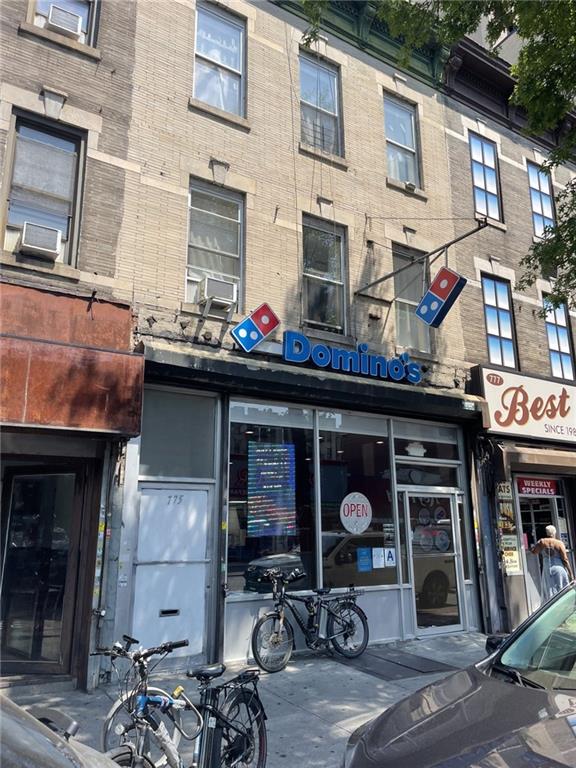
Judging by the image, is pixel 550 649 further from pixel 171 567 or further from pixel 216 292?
pixel 216 292

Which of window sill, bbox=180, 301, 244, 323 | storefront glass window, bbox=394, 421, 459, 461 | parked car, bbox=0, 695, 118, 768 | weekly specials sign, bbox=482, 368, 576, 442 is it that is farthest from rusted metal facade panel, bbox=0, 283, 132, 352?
weekly specials sign, bbox=482, 368, 576, 442

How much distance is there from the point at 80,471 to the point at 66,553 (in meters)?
1.05

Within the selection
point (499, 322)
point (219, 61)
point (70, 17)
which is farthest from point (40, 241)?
point (499, 322)

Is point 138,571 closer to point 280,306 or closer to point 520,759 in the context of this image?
point 280,306

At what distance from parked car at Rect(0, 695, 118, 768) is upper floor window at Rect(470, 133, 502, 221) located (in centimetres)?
1317

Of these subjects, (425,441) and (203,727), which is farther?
(425,441)

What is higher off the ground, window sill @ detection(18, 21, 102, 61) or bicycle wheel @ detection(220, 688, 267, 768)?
window sill @ detection(18, 21, 102, 61)

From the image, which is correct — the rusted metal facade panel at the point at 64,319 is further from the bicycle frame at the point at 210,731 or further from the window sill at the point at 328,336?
the bicycle frame at the point at 210,731

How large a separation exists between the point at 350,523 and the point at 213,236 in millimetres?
5231

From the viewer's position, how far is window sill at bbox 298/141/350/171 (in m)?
10.6

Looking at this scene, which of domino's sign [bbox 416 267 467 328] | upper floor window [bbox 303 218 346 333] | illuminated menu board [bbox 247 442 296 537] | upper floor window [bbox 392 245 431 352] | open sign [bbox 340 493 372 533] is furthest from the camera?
upper floor window [bbox 392 245 431 352]

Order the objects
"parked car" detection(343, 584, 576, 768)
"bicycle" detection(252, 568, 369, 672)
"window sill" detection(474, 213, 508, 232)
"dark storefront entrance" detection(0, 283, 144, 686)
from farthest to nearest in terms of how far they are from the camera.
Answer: "window sill" detection(474, 213, 508, 232), "bicycle" detection(252, 568, 369, 672), "dark storefront entrance" detection(0, 283, 144, 686), "parked car" detection(343, 584, 576, 768)

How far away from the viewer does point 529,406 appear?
12227mm

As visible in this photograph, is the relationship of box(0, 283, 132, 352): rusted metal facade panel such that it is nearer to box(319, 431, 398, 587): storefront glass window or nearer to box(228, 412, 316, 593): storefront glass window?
box(228, 412, 316, 593): storefront glass window
